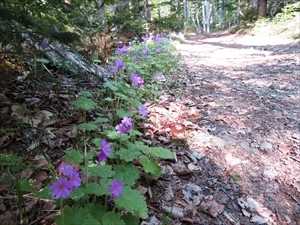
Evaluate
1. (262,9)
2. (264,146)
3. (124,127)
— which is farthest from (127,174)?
(262,9)

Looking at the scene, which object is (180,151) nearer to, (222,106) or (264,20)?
(222,106)

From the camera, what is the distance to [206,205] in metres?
1.71

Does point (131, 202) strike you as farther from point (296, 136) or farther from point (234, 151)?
point (296, 136)

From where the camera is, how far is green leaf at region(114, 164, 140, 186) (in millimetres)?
1408

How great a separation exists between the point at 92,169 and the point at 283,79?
4963 mm

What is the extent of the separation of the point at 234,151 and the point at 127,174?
4.64 feet

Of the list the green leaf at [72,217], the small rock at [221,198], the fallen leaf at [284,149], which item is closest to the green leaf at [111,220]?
the green leaf at [72,217]

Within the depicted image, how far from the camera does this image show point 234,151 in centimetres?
241

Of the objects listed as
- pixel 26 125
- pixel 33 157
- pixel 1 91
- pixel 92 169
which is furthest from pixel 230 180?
pixel 1 91

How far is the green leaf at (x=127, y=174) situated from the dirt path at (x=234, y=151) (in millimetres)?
375

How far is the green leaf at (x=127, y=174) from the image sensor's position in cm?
141

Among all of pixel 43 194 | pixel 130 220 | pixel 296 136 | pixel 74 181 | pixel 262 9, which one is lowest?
pixel 296 136

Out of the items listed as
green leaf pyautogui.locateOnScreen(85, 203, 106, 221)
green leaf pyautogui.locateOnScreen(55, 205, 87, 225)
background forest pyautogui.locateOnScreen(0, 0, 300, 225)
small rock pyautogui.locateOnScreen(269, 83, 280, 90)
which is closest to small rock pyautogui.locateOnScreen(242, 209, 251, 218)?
background forest pyautogui.locateOnScreen(0, 0, 300, 225)

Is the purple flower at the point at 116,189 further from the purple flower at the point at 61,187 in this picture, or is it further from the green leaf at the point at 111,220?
the purple flower at the point at 61,187
